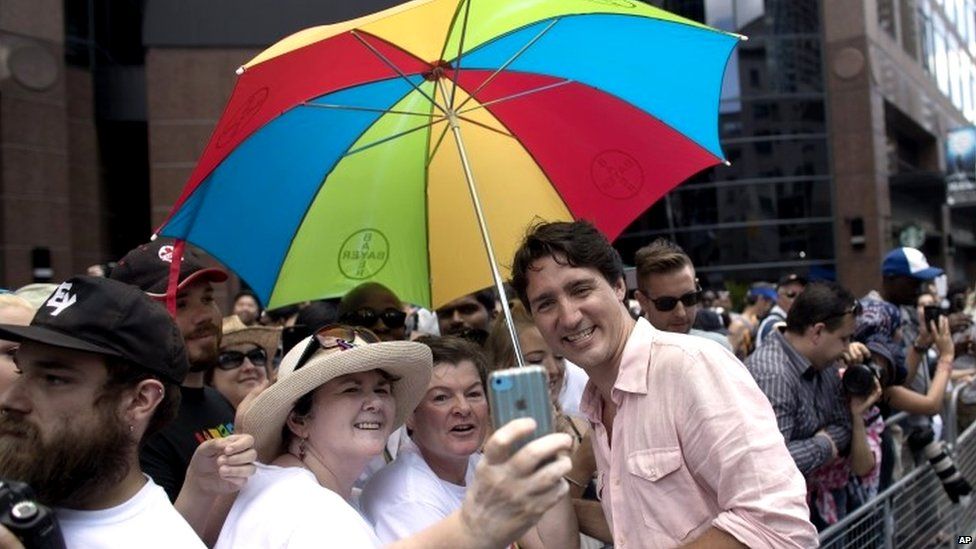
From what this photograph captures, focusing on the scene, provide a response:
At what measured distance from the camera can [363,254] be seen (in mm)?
4086

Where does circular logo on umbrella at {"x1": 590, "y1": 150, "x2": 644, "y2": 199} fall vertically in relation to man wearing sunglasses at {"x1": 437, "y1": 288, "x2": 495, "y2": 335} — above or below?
above

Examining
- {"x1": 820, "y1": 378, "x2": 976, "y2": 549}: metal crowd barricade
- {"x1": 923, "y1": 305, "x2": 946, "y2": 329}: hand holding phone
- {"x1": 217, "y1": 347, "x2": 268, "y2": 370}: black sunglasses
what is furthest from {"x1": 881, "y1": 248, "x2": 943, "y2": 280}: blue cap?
{"x1": 217, "y1": 347, "x2": 268, "y2": 370}: black sunglasses

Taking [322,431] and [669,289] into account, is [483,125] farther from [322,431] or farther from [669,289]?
[322,431]

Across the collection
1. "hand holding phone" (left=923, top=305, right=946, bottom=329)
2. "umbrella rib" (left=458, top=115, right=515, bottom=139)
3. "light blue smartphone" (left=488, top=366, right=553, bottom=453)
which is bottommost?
"hand holding phone" (left=923, top=305, right=946, bottom=329)

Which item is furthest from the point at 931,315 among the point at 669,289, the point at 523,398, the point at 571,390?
the point at 523,398

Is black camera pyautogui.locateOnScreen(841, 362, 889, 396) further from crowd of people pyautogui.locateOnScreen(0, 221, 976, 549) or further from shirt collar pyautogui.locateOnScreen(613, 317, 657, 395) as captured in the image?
shirt collar pyautogui.locateOnScreen(613, 317, 657, 395)

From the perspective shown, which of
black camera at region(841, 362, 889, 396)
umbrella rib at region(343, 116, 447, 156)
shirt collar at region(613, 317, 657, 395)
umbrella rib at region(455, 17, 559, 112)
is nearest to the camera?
shirt collar at region(613, 317, 657, 395)

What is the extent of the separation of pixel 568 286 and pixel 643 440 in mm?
471

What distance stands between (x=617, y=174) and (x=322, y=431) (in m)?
2.13

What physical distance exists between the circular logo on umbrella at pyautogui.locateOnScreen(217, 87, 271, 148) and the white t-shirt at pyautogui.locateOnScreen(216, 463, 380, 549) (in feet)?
4.56

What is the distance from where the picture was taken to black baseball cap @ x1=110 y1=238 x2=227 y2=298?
3.53 metres

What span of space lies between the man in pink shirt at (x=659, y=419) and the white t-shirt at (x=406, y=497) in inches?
19.7

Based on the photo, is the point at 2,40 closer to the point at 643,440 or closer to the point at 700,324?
the point at 700,324

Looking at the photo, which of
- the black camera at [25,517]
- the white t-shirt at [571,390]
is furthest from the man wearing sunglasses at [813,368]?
the black camera at [25,517]
